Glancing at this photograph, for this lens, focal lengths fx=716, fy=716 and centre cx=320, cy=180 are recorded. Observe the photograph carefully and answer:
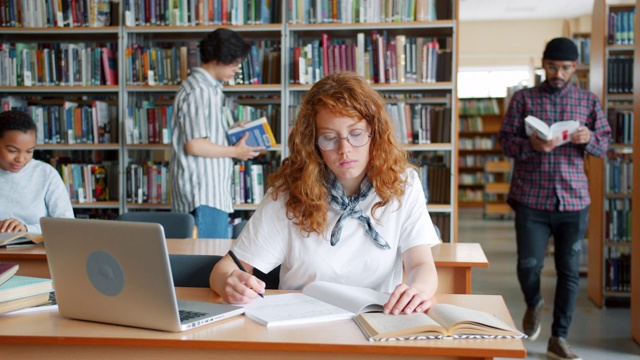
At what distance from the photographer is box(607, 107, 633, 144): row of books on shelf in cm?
500

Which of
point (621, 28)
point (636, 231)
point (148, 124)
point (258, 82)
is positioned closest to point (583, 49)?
point (621, 28)

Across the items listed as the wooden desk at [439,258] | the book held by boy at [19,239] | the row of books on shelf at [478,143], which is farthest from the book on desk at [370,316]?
the row of books on shelf at [478,143]

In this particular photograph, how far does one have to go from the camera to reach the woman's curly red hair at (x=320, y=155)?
6.09 feet

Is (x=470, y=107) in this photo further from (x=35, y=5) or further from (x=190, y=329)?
(x=190, y=329)

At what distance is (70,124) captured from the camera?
4730mm

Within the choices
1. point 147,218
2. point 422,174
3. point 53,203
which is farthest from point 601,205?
point 53,203

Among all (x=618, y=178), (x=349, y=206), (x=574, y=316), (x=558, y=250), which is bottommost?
(x=574, y=316)

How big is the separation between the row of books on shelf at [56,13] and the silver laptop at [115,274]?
3511 millimetres

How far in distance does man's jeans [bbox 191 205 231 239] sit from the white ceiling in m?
8.63

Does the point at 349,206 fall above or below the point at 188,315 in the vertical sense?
above

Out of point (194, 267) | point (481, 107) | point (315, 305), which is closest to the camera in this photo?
point (315, 305)

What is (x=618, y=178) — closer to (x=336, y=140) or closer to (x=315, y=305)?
(x=336, y=140)

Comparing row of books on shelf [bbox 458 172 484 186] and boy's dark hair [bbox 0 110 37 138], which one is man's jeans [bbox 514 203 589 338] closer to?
boy's dark hair [bbox 0 110 37 138]

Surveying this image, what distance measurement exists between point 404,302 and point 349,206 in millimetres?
443
